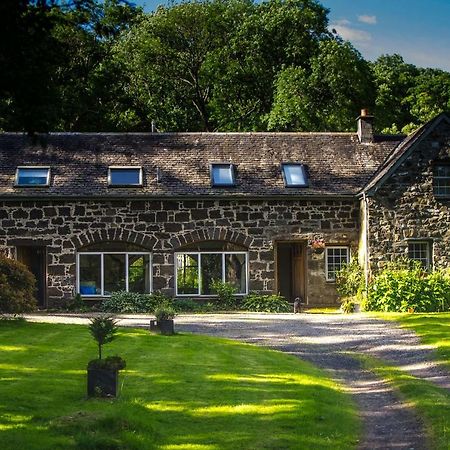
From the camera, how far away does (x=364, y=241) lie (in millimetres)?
30672

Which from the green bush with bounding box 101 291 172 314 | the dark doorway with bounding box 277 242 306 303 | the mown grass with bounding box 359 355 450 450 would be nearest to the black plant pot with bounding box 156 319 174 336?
the mown grass with bounding box 359 355 450 450

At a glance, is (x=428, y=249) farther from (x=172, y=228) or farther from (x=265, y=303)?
(x=172, y=228)

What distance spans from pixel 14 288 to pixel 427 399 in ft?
43.4

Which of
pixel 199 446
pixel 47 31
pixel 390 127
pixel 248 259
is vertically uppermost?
pixel 390 127

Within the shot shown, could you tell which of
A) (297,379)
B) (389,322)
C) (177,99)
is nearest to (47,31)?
(297,379)

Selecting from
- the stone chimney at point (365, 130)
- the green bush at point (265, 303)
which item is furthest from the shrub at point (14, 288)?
the stone chimney at point (365, 130)

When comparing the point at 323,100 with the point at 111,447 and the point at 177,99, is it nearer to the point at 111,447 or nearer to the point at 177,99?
the point at 177,99

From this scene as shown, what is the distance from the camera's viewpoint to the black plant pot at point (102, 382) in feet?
41.5

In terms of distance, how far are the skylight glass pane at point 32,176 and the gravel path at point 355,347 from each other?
569 cm

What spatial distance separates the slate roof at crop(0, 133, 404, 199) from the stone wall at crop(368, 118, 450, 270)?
1524mm

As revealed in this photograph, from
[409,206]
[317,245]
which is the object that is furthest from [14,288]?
[409,206]

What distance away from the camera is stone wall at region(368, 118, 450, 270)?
30359 mm

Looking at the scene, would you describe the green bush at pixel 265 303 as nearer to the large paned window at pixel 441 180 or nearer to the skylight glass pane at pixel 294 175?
the skylight glass pane at pixel 294 175

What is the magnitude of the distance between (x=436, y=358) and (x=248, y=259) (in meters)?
14.0
